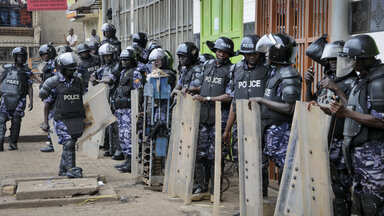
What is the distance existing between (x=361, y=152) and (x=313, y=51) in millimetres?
1571

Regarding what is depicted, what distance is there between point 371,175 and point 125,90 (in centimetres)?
580

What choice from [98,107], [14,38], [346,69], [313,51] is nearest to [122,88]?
[98,107]

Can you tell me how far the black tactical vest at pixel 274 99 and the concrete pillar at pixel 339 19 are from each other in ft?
4.44

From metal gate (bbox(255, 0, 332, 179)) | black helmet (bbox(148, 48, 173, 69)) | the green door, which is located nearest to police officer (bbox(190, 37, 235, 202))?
metal gate (bbox(255, 0, 332, 179))

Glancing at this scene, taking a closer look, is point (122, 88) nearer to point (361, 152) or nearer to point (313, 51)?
point (313, 51)

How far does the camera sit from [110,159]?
11391mm

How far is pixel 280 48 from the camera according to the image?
20.4ft

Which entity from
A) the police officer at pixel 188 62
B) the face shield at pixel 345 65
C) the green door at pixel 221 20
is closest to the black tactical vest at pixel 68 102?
the police officer at pixel 188 62

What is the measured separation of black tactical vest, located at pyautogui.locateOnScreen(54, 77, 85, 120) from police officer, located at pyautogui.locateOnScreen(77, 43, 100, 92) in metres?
3.41

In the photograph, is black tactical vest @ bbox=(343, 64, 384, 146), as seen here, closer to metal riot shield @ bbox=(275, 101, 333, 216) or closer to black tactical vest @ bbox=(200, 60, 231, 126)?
metal riot shield @ bbox=(275, 101, 333, 216)

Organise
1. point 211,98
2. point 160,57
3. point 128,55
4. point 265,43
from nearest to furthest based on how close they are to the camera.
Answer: point 265,43 → point 211,98 → point 160,57 → point 128,55

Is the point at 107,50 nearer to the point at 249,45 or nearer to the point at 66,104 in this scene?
the point at 66,104

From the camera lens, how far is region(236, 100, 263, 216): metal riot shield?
568 centimetres

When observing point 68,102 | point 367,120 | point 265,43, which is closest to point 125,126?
point 68,102
